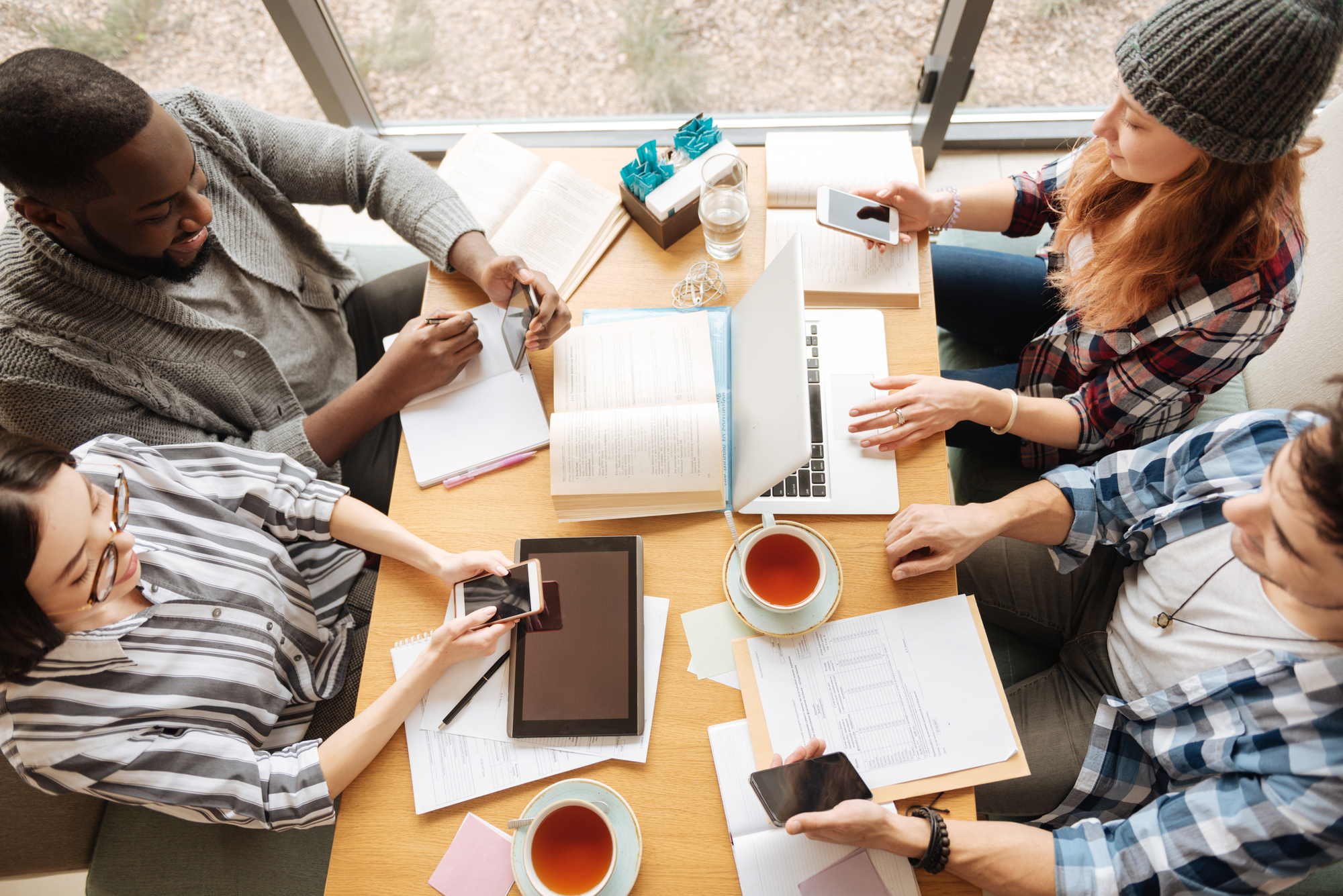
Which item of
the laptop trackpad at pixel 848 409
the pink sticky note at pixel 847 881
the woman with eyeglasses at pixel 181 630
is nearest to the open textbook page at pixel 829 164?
the laptop trackpad at pixel 848 409

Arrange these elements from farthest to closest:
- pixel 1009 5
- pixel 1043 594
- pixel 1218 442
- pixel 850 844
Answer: pixel 1009 5
pixel 1043 594
pixel 1218 442
pixel 850 844

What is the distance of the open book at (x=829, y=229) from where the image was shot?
1208mm

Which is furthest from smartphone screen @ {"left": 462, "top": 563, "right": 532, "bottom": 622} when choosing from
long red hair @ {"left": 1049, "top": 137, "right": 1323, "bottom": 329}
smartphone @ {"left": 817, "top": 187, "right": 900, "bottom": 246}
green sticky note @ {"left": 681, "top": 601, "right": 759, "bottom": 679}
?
long red hair @ {"left": 1049, "top": 137, "right": 1323, "bottom": 329}

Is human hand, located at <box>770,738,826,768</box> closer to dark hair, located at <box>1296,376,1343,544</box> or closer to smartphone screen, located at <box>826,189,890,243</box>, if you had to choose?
dark hair, located at <box>1296,376,1343,544</box>

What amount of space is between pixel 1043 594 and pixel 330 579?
1279 mm

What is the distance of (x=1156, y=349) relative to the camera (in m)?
1.10

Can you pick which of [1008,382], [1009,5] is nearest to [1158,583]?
[1008,382]

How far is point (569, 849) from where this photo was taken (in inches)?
34.6

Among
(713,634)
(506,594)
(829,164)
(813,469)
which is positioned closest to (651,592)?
(713,634)

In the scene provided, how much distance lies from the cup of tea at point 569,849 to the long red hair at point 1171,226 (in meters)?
1.08

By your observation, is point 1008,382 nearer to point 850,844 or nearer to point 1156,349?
point 1156,349

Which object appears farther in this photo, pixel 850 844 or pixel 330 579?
pixel 330 579

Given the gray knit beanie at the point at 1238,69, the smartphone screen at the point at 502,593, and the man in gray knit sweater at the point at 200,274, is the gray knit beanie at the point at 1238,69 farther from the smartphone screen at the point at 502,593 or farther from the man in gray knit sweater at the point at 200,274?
the smartphone screen at the point at 502,593

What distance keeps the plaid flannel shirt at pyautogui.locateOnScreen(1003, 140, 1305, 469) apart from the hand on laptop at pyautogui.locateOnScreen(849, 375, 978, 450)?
0.29 m
